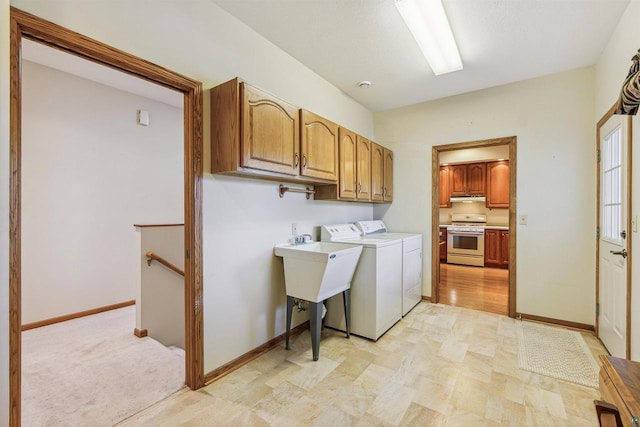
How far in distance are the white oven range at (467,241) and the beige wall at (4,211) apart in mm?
6411

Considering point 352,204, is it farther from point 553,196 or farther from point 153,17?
point 153,17

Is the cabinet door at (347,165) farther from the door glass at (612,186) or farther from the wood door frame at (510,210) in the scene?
the door glass at (612,186)

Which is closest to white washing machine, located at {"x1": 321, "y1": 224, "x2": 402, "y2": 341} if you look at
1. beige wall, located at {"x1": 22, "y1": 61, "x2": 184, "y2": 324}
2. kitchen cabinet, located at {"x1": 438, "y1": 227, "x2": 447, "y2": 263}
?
beige wall, located at {"x1": 22, "y1": 61, "x2": 184, "y2": 324}

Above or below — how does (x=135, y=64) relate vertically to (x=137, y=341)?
above

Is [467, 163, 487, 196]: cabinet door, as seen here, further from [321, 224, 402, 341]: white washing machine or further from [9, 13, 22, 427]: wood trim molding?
[9, 13, 22, 427]: wood trim molding

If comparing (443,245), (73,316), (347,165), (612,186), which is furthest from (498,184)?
(73,316)

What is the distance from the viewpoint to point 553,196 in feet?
9.85

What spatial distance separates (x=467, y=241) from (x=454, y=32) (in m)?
4.60

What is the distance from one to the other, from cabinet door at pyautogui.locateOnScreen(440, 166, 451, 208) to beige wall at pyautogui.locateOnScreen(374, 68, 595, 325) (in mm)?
3132

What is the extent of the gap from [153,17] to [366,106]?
2782 millimetres

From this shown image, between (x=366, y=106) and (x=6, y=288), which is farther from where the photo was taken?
(x=366, y=106)

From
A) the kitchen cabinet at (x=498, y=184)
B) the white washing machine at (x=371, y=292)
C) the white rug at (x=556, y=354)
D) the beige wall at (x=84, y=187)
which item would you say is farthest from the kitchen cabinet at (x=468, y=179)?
the beige wall at (x=84, y=187)

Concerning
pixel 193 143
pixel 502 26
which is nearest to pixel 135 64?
Result: pixel 193 143

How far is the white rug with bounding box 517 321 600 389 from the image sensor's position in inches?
81.8
